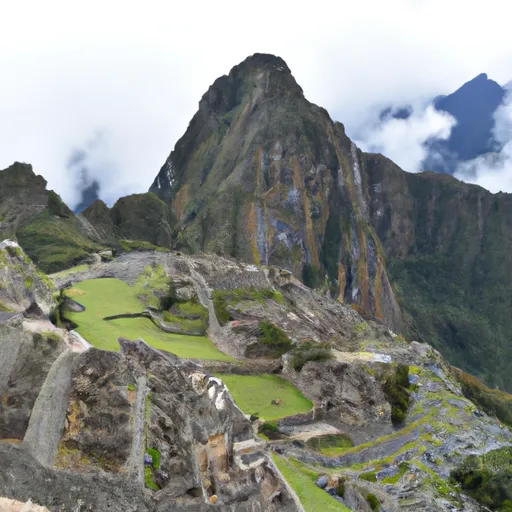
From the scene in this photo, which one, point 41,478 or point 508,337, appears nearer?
point 41,478

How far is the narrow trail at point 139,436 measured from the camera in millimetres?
10703

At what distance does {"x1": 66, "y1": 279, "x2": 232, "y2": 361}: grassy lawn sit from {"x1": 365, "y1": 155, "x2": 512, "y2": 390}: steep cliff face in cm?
10852

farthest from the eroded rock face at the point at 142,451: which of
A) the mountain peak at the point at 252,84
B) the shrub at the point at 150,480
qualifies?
the mountain peak at the point at 252,84

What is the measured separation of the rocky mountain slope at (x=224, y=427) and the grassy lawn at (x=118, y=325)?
0.97 m

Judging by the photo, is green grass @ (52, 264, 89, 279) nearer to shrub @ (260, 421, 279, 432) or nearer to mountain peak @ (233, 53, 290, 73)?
shrub @ (260, 421, 279, 432)

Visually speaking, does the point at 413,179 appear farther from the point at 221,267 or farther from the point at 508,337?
the point at 221,267

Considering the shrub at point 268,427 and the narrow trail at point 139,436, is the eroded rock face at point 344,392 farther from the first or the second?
the narrow trail at point 139,436

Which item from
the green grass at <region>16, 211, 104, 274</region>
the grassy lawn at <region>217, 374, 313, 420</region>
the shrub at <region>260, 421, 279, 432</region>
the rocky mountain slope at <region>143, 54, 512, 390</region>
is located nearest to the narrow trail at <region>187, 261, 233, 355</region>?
the grassy lawn at <region>217, 374, 313, 420</region>

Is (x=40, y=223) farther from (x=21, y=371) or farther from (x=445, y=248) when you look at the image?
(x=445, y=248)

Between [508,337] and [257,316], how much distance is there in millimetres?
120334

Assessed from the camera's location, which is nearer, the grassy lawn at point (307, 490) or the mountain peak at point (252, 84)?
the grassy lawn at point (307, 490)

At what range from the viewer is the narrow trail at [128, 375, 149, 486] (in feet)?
35.1

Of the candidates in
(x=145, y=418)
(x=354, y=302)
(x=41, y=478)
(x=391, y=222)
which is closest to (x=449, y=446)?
(x=145, y=418)

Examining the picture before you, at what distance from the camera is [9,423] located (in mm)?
10250
